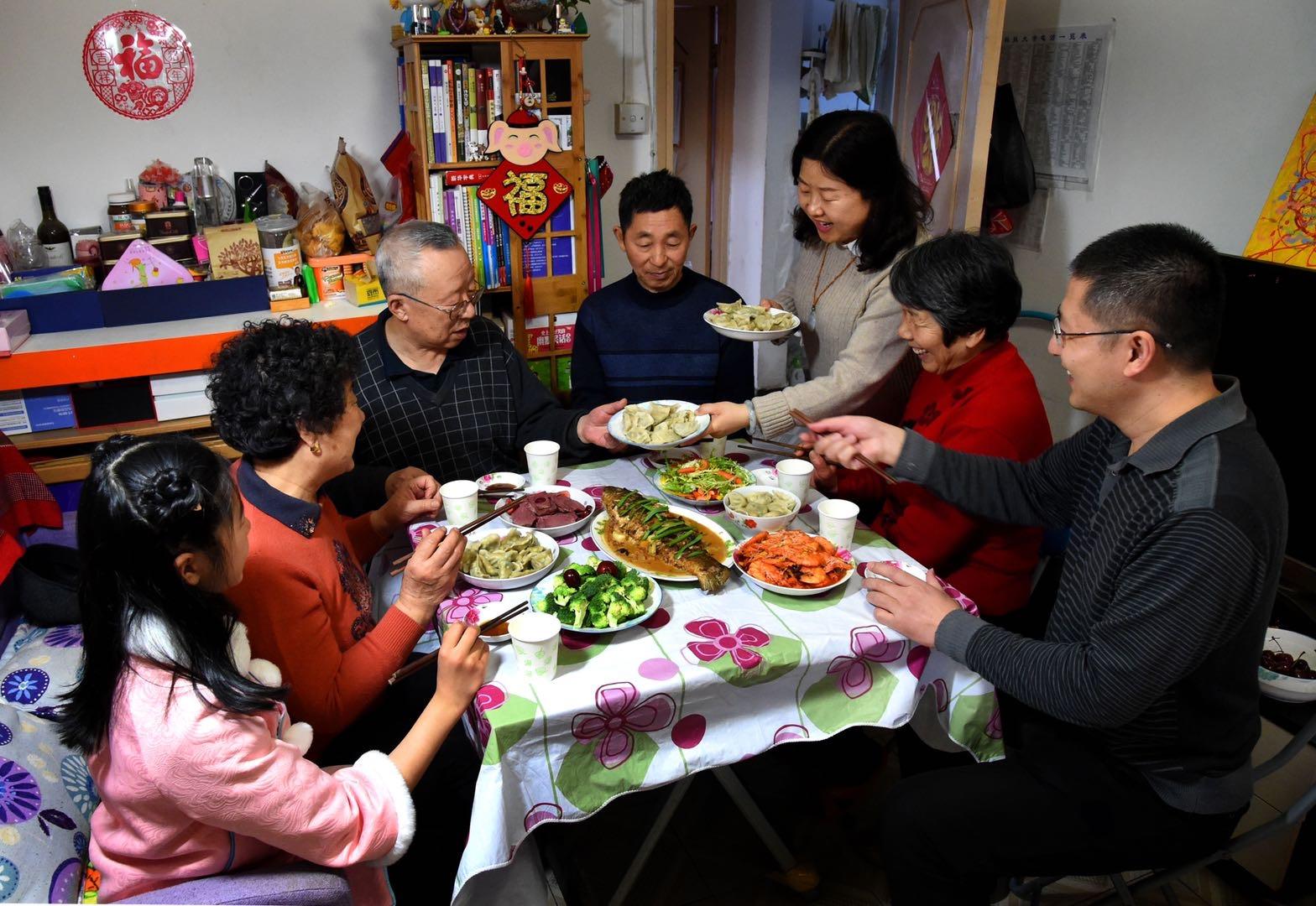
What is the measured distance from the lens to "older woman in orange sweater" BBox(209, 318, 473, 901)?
153cm

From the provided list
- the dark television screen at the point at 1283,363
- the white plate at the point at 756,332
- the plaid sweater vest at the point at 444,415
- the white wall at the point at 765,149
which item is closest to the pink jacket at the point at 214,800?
the plaid sweater vest at the point at 444,415

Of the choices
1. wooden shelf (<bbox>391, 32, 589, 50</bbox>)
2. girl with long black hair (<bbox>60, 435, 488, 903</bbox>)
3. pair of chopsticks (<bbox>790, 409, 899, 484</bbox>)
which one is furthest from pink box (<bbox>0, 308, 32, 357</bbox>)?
pair of chopsticks (<bbox>790, 409, 899, 484</bbox>)

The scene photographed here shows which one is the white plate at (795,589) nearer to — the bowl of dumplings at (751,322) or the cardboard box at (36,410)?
the bowl of dumplings at (751,322)

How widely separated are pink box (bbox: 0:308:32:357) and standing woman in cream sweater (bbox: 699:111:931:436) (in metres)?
2.38

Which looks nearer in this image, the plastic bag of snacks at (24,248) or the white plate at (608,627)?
the white plate at (608,627)

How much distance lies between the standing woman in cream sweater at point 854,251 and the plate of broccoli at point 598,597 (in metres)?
0.69

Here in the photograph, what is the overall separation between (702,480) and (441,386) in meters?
0.82

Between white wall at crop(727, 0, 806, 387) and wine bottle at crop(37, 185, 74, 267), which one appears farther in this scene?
white wall at crop(727, 0, 806, 387)

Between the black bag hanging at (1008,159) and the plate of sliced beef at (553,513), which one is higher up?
the black bag hanging at (1008,159)

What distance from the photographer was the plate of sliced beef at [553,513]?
1919 millimetres

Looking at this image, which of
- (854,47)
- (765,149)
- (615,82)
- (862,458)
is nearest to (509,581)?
(862,458)

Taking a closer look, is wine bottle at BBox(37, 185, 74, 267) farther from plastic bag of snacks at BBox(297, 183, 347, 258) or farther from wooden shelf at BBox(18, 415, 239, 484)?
plastic bag of snacks at BBox(297, 183, 347, 258)

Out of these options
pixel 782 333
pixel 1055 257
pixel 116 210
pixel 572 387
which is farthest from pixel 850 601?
pixel 116 210

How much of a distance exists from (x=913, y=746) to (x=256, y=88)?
345 centimetres
